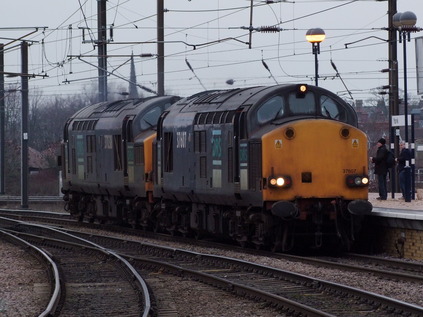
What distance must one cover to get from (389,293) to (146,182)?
44.5 ft

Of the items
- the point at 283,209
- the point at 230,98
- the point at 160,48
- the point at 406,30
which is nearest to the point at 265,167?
the point at 283,209

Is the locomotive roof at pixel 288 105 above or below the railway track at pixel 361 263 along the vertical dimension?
above

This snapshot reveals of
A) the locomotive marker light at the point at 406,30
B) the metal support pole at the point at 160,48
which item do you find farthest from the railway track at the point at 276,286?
the metal support pole at the point at 160,48

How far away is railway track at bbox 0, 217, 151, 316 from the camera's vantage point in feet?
41.7

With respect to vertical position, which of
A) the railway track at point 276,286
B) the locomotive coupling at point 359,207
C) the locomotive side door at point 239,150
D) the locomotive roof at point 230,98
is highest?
the locomotive roof at point 230,98

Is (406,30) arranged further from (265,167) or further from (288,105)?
(265,167)

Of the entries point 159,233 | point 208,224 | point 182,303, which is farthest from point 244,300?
point 159,233

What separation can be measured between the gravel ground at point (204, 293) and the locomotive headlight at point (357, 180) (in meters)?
2.22

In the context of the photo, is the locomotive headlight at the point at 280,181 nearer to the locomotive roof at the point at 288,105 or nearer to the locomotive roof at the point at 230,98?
the locomotive roof at the point at 288,105

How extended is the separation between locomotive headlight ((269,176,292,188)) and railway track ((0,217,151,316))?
9.87 ft

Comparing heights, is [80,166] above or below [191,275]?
above

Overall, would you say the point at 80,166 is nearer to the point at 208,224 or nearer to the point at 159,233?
the point at 159,233

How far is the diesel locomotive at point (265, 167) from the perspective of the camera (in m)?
19.2

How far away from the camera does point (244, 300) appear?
13.4m
